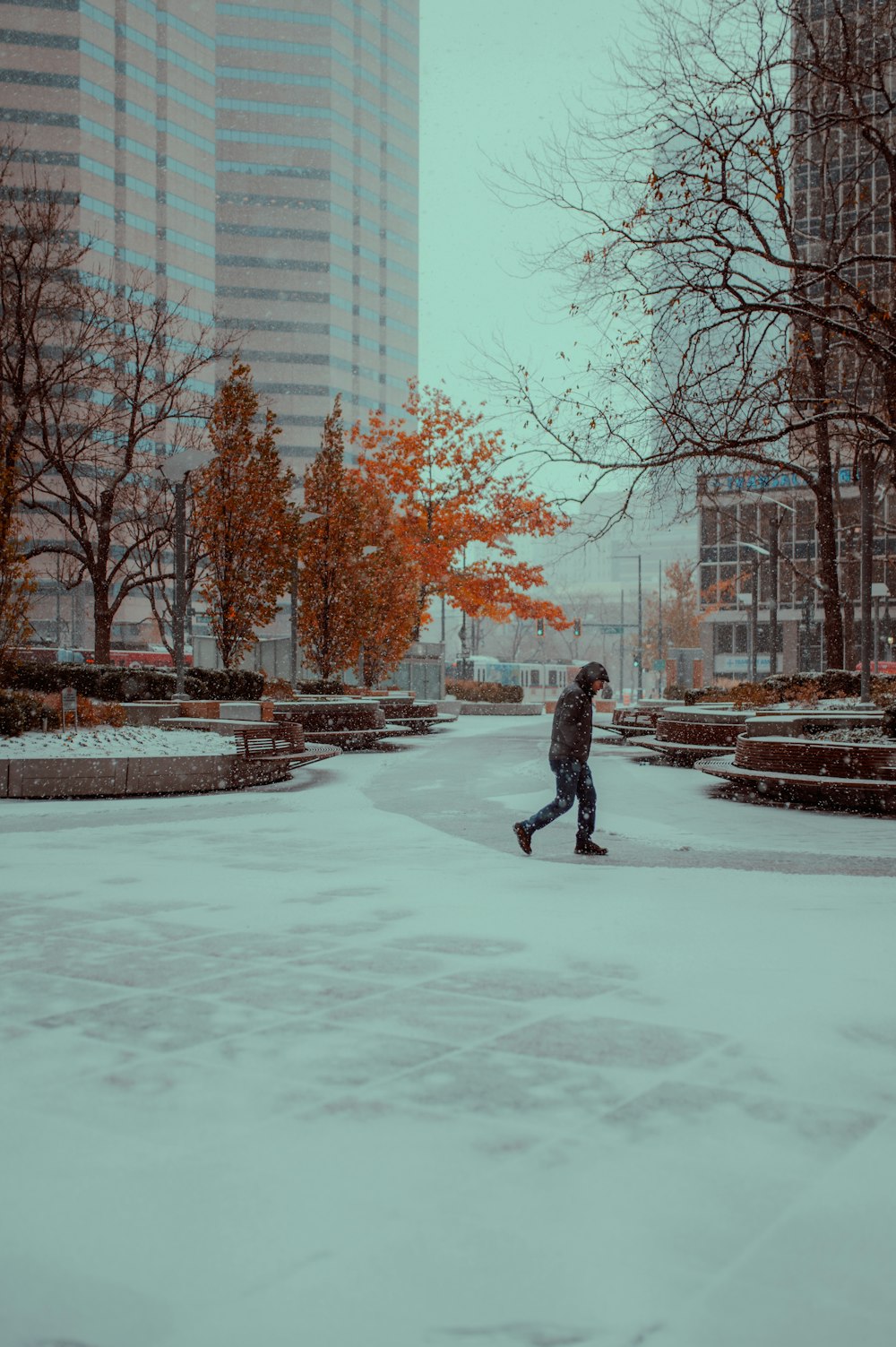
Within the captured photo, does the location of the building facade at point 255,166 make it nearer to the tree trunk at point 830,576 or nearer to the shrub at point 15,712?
the tree trunk at point 830,576

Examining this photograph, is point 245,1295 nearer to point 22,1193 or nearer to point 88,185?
point 22,1193

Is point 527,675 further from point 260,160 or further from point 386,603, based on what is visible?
point 260,160

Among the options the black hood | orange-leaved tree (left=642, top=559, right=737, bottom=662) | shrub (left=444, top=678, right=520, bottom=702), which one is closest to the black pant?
the black hood

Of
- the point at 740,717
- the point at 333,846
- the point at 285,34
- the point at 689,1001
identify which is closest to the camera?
the point at 689,1001

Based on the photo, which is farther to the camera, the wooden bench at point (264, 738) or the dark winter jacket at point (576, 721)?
the wooden bench at point (264, 738)

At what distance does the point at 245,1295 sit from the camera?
10.1 feet

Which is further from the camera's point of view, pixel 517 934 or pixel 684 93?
pixel 684 93

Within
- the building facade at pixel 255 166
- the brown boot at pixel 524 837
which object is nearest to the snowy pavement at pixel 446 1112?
the brown boot at pixel 524 837

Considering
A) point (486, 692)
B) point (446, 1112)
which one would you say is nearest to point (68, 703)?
point (446, 1112)

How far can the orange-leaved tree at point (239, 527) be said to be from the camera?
27.9m

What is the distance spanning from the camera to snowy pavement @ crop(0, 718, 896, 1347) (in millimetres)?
3078

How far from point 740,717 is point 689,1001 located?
16.5 metres

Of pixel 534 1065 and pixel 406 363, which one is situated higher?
pixel 406 363

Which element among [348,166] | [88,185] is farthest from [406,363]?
[88,185]
